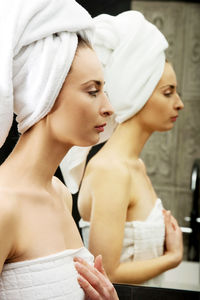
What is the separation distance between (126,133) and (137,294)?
1.26 ft

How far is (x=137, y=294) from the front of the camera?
3.65 feet

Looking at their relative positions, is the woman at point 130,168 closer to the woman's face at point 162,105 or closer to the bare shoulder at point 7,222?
the woman's face at point 162,105

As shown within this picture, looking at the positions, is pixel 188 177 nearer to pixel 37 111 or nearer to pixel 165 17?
pixel 165 17

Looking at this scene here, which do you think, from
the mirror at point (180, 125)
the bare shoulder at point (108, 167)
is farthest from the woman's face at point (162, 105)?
the mirror at point (180, 125)

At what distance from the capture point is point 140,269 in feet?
4.09

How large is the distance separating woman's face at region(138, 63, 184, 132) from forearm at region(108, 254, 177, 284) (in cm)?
32

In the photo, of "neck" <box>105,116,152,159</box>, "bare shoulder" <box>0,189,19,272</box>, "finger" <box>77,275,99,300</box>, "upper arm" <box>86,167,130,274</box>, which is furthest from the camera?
"neck" <box>105,116,152,159</box>

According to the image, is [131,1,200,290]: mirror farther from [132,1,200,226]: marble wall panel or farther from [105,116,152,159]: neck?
[105,116,152,159]: neck

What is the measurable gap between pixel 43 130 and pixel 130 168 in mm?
510

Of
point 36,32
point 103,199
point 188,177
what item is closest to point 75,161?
point 103,199

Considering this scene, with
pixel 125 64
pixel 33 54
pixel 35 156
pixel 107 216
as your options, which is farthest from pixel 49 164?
pixel 125 64

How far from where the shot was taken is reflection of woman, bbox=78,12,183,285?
1.17 m

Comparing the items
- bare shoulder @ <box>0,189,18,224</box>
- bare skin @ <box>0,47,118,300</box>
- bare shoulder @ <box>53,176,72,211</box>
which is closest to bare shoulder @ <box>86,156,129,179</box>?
bare shoulder @ <box>53,176,72,211</box>

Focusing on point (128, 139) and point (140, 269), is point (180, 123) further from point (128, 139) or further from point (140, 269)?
point (140, 269)
